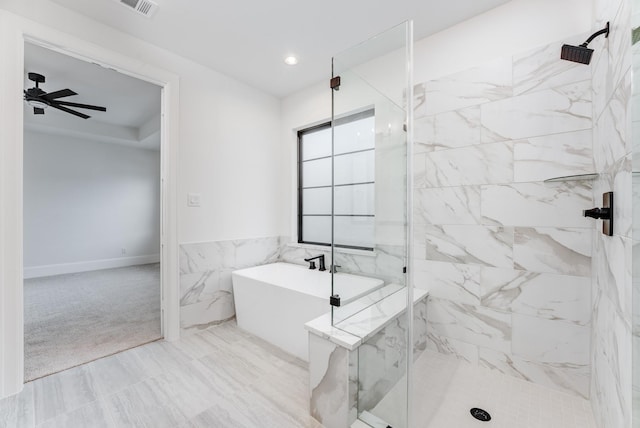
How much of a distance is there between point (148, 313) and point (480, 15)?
4.15 metres

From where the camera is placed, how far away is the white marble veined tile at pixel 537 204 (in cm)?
158

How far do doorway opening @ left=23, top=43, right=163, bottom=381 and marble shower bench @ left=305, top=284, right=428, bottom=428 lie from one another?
5.85 ft

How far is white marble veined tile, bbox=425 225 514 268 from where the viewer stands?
5.97 feet

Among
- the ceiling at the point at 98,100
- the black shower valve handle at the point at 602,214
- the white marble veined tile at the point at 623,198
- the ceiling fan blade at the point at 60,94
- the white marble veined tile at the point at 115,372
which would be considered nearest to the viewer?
the white marble veined tile at the point at 623,198

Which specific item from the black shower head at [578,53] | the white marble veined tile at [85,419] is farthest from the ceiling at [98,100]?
the black shower head at [578,53]

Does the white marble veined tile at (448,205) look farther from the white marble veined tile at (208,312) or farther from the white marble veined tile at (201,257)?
the white marble veined tile at (208,312)

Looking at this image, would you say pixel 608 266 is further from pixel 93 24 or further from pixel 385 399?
pixel 93 24

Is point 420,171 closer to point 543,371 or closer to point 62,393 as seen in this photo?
point 543,371

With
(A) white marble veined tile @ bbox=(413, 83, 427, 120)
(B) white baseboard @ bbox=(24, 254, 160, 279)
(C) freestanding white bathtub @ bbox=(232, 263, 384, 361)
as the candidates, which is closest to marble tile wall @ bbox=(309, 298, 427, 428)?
(C) freestanding white bathtub @ bbox=(232, 263, 384, 361)

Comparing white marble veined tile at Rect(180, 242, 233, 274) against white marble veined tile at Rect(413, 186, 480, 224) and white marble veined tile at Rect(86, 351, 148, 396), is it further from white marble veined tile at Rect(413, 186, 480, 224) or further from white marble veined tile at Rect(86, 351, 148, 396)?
white marble veined tile at Rect(413, 186, 480, 224)

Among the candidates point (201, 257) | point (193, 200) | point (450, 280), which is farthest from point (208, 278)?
point (450, 280)

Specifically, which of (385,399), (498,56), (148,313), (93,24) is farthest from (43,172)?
(498,56)

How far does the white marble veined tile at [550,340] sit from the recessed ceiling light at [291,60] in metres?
2.74

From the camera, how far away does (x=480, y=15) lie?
6.32 ft
